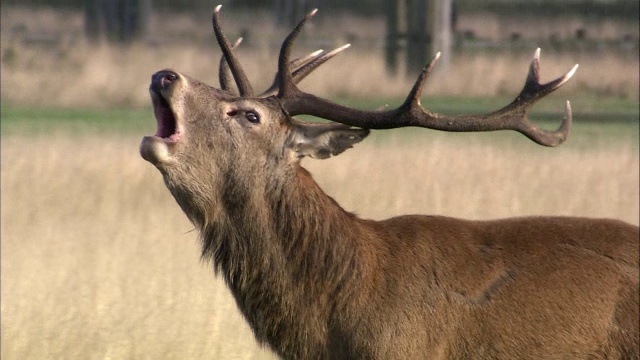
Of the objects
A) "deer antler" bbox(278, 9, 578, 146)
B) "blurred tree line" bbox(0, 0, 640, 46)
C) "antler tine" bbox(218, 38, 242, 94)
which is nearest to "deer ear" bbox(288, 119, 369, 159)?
"deer antler" bbox(278, 9, 578, 146)

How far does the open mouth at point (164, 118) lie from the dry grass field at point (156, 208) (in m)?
1.31

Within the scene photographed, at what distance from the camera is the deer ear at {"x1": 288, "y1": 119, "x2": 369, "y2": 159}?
6.09m

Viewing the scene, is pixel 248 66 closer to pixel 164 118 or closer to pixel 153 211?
pixel 153 211

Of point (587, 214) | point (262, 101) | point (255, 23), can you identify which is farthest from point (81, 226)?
point (255, 23)

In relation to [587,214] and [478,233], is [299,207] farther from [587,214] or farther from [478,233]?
[587,214]

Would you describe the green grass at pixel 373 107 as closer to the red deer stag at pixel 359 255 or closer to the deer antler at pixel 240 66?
the deer antler at pixel 240 66

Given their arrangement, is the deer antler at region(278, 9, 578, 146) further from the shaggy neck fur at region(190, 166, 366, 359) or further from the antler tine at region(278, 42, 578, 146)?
the shaggy neck fur at region(190, 166, 366, 359)

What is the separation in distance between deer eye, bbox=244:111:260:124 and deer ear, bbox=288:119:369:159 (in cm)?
17

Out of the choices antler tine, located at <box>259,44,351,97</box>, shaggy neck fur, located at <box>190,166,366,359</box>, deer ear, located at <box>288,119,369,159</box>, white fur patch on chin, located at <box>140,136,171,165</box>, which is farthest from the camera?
antler tine, located at <box>259,44,351,97</box>

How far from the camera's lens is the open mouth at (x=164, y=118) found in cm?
601

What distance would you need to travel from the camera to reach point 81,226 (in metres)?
11.4

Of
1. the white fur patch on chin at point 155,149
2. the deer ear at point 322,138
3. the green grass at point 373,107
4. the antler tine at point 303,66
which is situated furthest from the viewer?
the green grass at point 373,107

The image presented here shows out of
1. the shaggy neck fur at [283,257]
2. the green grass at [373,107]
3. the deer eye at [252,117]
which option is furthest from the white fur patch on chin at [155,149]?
the green grass at [373,107]

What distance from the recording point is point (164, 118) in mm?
6129
